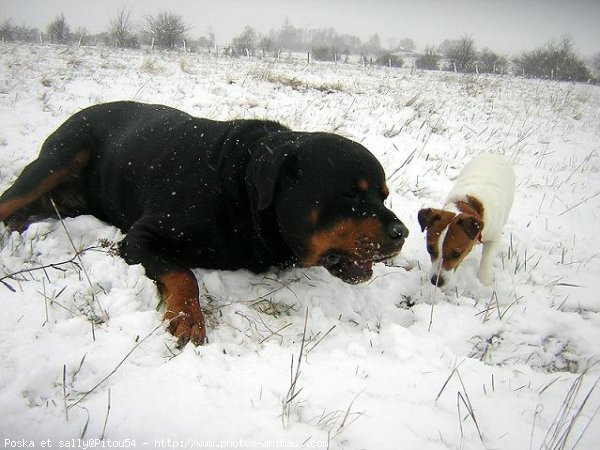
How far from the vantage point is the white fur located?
2852mm

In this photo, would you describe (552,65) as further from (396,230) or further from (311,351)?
(311,351)

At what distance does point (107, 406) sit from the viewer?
114 cm

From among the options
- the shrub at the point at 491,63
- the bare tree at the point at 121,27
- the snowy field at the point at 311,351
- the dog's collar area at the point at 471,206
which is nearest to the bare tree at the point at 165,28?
the bare tree at the point at 121,27

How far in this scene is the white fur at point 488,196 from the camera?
2852mm

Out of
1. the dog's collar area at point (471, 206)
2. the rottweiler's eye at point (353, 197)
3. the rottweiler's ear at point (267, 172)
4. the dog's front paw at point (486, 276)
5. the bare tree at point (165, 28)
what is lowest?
the dog's front paw at point (486, 276)

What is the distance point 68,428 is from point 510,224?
405cm

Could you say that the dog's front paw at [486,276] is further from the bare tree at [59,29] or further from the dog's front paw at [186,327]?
the bare tree at [59,29]

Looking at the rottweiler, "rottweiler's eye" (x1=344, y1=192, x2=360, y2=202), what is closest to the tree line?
the rottweiler

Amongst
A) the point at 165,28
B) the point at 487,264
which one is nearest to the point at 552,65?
the point at 165,28

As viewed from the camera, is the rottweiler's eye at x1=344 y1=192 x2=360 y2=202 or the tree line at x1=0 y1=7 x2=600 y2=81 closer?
the rottweiler's eye at x1=344 y1=192 x2=360 y2=202

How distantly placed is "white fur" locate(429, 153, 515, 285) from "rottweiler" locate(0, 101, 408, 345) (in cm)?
97

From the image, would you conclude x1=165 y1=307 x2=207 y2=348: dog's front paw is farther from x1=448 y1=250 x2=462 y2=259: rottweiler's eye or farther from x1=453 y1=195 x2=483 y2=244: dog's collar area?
x1=453 y1=195 x2=483 y2=244: dog's collar area

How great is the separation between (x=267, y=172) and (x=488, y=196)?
7.54 ft

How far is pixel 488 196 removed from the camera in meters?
3.33
